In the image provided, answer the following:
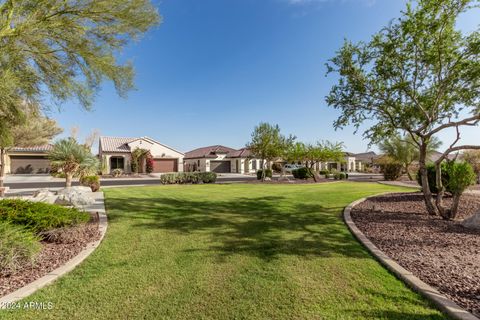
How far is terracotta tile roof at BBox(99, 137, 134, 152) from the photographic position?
107 ft

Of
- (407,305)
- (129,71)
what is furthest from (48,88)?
(407,305)

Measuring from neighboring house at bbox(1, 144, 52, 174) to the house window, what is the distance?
821cm

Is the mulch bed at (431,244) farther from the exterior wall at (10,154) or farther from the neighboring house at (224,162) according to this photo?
the exterior wall at (10,154)

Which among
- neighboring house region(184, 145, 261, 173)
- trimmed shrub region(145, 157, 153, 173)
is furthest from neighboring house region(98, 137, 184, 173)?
neighboring house region(184, 145, 261, 173)

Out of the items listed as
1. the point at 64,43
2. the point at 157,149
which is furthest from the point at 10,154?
the point at 64,43

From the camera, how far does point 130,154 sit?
108 ft

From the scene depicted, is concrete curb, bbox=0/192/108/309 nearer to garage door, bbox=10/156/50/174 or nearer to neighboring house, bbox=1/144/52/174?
neighboring house, bbox=1/144/52/174

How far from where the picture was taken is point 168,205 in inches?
360

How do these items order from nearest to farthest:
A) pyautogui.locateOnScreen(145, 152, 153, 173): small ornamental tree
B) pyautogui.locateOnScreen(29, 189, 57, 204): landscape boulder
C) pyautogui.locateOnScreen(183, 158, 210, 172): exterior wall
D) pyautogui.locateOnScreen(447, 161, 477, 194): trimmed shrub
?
pyautogui.locateOnScreen(447, 161, 477, 194): trimmed shrub < pyautogui.locateOnScreen(29, 189, 57, 204): landscape boulder < pyautogui.locateOnScreen(145, 152, 153, 173): small ornamental tree < pyautogui.locateOnScreen(183, 158, 210, 172): exterior wall

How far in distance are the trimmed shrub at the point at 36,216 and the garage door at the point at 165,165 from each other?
30455 mm

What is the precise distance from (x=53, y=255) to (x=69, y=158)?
9.60 meters

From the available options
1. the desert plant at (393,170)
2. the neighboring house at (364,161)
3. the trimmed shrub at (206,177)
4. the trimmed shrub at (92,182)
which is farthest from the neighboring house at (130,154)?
the neighboring house at (364,161)

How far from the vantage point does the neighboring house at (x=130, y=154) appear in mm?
32256

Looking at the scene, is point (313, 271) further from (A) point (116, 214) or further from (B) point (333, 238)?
(A) point (116, 214)
